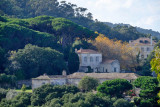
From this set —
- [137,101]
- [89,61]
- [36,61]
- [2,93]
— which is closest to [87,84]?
A: [137,101]

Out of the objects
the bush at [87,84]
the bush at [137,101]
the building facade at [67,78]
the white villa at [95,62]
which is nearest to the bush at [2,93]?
the building facade at [67,78]

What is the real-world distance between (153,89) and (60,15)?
60187 millimetres

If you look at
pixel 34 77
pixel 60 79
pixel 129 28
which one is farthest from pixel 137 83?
pixel 129 28

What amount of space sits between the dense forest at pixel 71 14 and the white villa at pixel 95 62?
30.1 m

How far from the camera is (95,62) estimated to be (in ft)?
208

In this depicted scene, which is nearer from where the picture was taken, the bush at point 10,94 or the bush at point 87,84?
the bush at point 10,94

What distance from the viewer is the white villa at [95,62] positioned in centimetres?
6200

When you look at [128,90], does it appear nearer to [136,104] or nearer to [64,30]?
[136,104]

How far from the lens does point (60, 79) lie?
49.3 m

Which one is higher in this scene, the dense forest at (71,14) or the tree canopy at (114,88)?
the dense forest at (71,14)

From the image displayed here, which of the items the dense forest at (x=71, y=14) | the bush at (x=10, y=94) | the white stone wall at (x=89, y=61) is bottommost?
the bush at (x=10, y=94)

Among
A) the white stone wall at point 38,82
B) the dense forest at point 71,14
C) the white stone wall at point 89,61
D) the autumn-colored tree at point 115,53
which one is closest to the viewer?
the white stone wall at point 38,82

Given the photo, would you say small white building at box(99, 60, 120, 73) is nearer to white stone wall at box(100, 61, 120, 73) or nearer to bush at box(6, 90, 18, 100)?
white stone wall at box(100, 61, 120, 73)

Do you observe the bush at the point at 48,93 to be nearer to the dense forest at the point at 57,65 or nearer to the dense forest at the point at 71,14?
the dense forest at the point at 57,65
